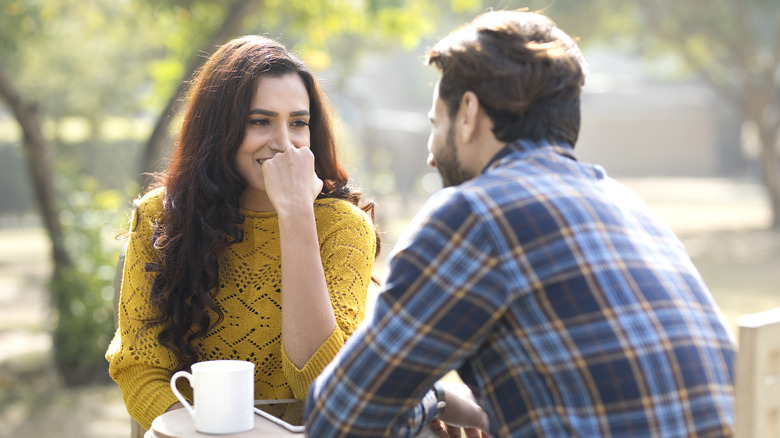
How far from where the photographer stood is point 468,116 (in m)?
1.61

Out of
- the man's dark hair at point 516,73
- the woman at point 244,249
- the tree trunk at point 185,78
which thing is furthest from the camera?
the tree trunk at point 185,78

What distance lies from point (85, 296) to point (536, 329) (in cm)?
634

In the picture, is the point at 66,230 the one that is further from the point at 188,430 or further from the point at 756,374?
the point at 756,374

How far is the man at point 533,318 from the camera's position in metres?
1.45

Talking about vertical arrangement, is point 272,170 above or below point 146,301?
above

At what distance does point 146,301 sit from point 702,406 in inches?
55.5

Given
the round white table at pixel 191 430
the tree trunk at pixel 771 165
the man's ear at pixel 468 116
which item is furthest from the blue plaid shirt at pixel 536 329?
the tree trunk at pixel 771 165

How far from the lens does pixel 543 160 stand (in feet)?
5.21

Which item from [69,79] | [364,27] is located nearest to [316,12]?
[364,27]

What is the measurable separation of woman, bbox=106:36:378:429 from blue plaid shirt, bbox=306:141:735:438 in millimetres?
648

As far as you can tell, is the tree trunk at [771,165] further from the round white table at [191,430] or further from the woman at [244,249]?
the round white table at [191,430]

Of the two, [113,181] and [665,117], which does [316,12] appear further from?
[665,117]

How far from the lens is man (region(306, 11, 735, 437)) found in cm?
145

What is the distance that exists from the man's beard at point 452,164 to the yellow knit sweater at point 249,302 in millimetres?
610
